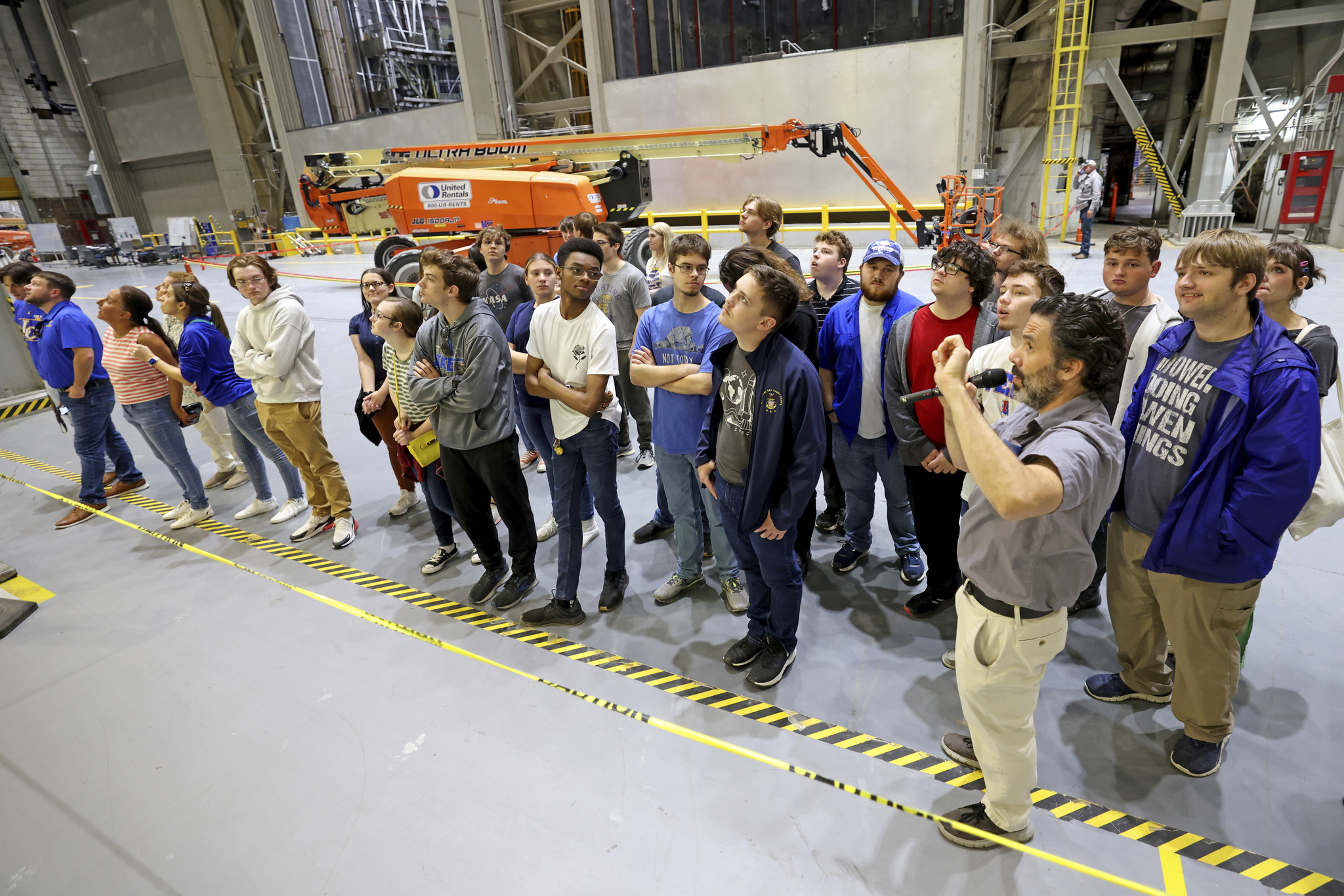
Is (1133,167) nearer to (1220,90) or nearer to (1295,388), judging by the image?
(1220,90)

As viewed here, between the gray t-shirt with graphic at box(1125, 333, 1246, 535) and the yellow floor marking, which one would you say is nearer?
the gray t-shirt with graphic at box(1125, 333, 1246, 535)

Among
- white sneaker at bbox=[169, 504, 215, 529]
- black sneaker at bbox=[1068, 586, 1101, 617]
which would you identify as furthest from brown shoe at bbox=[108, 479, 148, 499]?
black sneaker at bbox=[1068, 586, 1101, 617]

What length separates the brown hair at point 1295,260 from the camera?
289 centimetres

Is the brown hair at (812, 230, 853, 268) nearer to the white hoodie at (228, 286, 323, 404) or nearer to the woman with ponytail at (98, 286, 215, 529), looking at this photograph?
the white hoodie at (228, 286, 323, 404)

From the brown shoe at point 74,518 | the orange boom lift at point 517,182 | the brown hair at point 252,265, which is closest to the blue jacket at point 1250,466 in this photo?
the brown hair at point 252,265

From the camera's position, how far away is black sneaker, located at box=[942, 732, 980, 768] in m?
2.72

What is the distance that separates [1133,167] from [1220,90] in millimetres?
12097

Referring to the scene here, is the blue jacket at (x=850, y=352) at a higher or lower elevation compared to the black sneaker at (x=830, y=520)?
higher

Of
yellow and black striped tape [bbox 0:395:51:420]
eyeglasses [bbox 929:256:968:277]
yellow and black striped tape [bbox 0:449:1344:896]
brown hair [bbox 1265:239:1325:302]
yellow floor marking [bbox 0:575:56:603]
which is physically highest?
eyeglasses [bbox 929:256:968:277]

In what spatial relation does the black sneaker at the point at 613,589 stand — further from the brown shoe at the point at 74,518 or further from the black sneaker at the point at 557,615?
the brown shoe at the point at 74,518

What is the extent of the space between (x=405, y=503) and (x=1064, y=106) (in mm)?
15811

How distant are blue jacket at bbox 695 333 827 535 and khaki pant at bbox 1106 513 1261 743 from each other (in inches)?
54.9

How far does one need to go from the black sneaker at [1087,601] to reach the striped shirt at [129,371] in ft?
21.1

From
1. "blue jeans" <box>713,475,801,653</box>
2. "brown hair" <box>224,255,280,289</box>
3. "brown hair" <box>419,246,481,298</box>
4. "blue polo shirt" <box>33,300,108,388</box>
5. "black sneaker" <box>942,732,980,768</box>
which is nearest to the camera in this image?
"black sneaker" <box>942,732,980,768</box>
